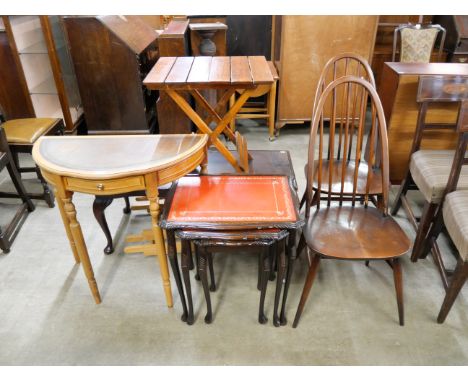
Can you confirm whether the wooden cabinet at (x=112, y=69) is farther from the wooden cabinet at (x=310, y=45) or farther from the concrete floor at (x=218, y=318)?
the concrete floor at (x=218, y=318)

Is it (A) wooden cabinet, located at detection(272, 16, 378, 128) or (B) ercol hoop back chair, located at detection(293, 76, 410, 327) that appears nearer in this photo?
(B) ercol hoop back chair, located at detection(293, 76, 410, 327)

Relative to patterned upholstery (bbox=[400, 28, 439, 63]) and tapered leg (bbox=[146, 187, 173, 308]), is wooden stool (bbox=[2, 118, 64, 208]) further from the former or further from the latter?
patterned upholstery (bbox=[400, 28, 439, 63])

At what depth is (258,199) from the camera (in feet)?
4.52

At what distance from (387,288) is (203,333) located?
0.94 metres

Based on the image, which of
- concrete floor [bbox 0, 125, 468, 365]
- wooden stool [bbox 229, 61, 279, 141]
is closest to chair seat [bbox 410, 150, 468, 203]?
concrete floor [bbox 0, 125, 468, 365]

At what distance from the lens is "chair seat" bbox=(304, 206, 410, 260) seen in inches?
52.5

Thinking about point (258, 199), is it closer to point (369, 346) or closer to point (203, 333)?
point (203, 333)

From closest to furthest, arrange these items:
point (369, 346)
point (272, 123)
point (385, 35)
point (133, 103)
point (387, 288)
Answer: point (369, 346) < point (387, 288) < point (133, 103) < point (272, 123) < point (385, 35)

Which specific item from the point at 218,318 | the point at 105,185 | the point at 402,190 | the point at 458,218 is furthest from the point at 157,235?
the point at 402,190

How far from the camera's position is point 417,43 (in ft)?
10.7

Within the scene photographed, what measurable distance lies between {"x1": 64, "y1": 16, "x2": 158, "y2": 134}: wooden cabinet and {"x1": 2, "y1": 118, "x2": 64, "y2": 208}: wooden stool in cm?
54

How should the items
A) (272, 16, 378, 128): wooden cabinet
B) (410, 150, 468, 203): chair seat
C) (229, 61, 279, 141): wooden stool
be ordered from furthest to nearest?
(229, 61, 279, 141): wooden stool
(272, 16, 378, 128): wooden cabinet
(410, 150, 468, 203): chair seat
